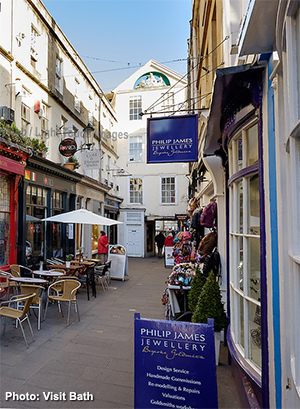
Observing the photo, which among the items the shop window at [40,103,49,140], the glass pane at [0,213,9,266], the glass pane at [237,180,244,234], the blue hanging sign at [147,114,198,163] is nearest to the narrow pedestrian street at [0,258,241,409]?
the glass pane at [237,180,244,234]

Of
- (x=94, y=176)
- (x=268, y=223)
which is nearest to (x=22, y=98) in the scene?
(x=94, y=176)

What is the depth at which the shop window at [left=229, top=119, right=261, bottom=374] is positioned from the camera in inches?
124

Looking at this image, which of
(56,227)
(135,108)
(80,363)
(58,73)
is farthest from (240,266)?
(135,108)

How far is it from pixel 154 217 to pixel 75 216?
12.2 metres

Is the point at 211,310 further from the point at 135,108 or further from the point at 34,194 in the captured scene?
the point at 135,108

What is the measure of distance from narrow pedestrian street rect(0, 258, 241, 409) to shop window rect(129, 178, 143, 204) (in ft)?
48.4

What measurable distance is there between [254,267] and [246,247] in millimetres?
275

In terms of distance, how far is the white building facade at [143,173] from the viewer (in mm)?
21000

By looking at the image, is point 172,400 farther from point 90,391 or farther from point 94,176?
point 94,176

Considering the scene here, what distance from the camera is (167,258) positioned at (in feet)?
47.9

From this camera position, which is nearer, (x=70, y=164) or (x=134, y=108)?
(x=70, y=164)

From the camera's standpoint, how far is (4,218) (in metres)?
8.34

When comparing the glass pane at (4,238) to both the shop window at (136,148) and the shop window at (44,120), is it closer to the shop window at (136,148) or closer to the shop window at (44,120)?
the shop window at (44,120)

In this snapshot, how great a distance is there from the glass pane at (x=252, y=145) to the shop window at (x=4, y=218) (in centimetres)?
736
